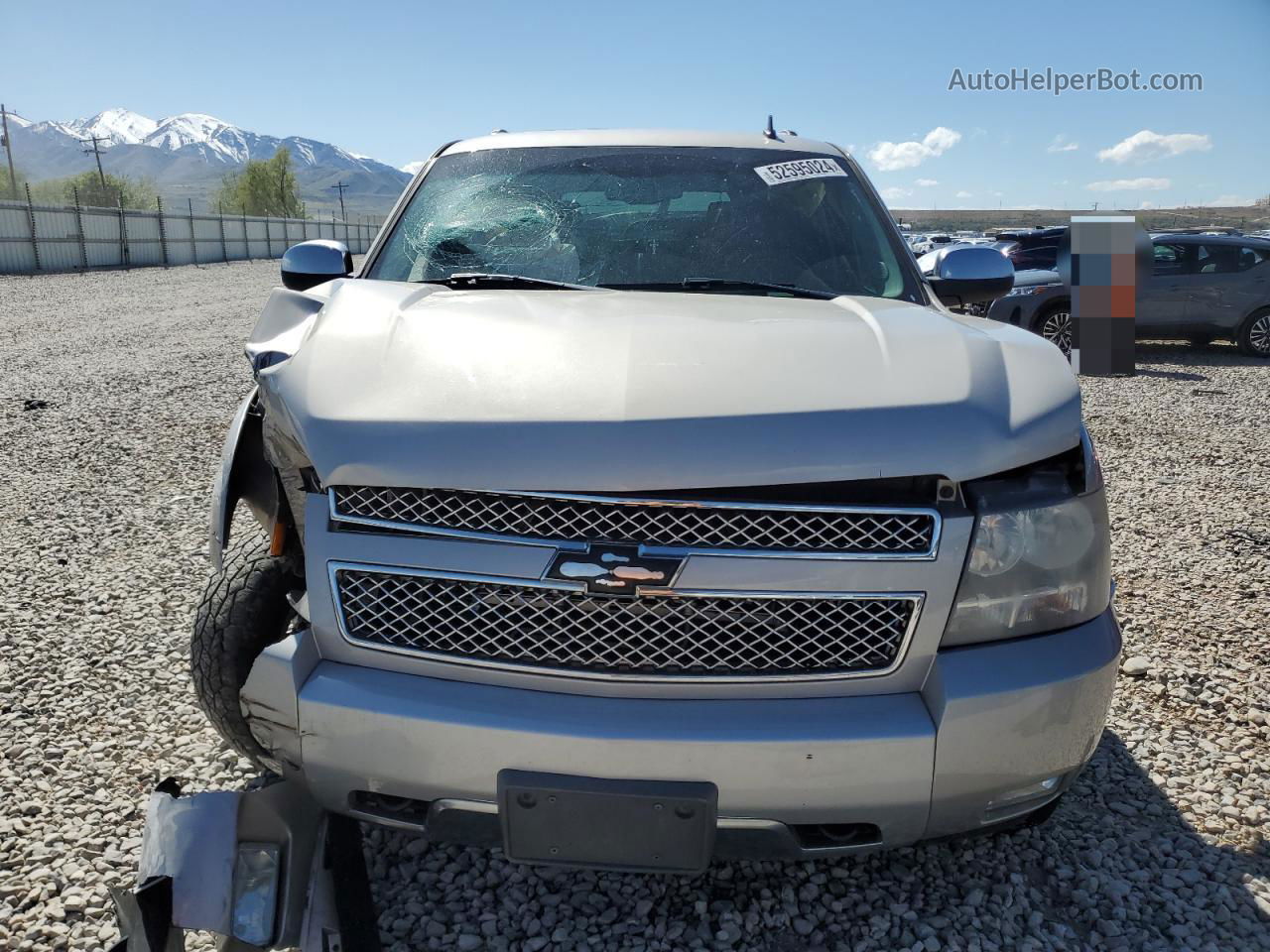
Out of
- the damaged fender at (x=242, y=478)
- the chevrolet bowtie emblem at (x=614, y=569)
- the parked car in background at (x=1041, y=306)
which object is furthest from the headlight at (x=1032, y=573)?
the parked car in background at (x=1041, y=306)

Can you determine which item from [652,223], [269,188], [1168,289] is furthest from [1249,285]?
[269,188]

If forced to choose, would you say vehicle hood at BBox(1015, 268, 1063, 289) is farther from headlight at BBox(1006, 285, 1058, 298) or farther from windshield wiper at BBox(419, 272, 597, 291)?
windshield wiper at BBox(419, 272, 597, 291)

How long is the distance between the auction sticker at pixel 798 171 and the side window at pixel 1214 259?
448 inches

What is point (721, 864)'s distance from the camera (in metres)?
2.36

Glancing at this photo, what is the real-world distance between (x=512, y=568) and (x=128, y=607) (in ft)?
9.27

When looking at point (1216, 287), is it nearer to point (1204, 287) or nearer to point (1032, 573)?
point (1204, 287)

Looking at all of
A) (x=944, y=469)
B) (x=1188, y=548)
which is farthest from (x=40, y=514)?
(x=1188, y=548)

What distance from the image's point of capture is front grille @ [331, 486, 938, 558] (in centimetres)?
171

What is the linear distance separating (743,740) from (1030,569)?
0.64 metres

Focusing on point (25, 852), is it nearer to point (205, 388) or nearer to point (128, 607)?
point (128, 607)

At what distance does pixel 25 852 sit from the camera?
2367mm

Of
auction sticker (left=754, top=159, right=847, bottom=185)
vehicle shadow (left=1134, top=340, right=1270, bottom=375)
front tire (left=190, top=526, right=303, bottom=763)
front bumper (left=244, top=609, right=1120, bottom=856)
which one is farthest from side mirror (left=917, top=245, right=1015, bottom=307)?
vehicle shadow (left=1134, top=340, right=1270, bottom=375)

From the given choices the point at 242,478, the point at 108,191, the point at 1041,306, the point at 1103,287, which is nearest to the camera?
the point at 242,478

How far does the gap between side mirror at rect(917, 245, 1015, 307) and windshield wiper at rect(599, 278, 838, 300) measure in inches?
27.0
